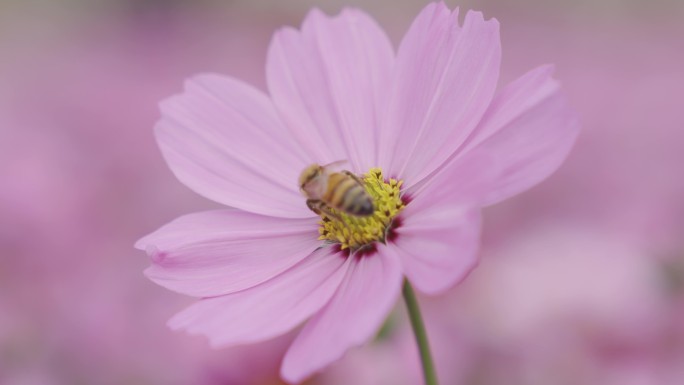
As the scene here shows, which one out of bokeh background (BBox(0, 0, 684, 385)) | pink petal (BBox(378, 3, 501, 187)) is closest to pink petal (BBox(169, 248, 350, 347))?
pink petal (BBox(378, 3, 501, 187))

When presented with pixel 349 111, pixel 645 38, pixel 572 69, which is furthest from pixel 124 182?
pixel 645 38

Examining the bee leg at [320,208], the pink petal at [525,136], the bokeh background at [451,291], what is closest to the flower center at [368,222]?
the bee leg at [320,208]

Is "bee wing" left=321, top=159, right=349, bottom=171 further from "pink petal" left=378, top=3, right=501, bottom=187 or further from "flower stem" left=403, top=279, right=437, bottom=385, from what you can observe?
"flower stem" left=403, top=279, right=437, bottom=385

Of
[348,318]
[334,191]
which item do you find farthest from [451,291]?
[348,318]

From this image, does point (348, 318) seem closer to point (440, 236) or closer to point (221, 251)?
point (440, 236)

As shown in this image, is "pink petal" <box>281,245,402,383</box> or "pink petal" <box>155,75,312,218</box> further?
"pink petal" <box>155,75,312,218</box>

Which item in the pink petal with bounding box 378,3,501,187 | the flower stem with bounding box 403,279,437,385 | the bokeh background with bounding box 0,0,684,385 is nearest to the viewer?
the flower stem with bounding box 403,279,437,385

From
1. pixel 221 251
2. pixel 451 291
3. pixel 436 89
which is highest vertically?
pixel 436 89

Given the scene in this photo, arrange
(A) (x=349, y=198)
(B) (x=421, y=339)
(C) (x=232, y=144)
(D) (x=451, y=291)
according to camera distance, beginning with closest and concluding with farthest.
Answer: (B) (x=421, y=339)
(A) (x=349, y=198)
(C) (x=232, y=144)
(D) (x=451, y=291)
